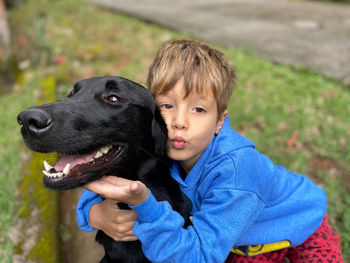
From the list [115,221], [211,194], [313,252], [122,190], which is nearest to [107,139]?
[122,190]

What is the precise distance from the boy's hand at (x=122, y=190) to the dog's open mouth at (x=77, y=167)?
7cm

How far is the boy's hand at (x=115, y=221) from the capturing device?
1.65 metres

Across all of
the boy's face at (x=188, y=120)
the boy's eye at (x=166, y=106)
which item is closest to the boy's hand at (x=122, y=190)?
the boy's face at (x=188, y=120)

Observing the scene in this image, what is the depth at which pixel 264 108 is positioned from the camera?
375cm

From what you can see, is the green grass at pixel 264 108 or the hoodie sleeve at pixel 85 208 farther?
the green grass at pixel 264 108

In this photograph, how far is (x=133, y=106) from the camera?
64.8 inches

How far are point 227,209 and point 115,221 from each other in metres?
0.62

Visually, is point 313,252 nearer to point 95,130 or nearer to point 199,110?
point 199,110

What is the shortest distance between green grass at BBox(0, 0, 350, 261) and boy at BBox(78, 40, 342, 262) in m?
0.70

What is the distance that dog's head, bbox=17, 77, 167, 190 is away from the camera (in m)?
1.31

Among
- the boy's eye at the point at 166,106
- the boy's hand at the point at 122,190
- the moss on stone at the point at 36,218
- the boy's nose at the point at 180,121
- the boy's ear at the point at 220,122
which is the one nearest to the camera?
the boy's hand at the point at 122,190

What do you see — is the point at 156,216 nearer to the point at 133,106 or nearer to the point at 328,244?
the point at 133,106

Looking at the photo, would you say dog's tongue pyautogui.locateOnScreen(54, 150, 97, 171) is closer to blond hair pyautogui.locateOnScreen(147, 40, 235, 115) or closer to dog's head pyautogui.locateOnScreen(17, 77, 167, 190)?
dog's head pyautogui.locateOnScreen(17, 77, 167, 190)

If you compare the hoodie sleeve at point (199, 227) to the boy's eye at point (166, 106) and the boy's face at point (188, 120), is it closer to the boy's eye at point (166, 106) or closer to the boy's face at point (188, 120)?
the boy's face at point (188, 120)
